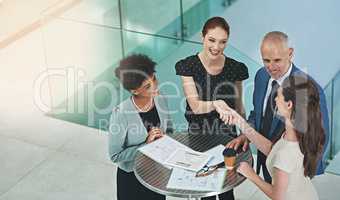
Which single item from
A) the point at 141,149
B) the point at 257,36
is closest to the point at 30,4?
the point at 257,36

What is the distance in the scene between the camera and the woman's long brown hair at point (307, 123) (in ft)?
13.2

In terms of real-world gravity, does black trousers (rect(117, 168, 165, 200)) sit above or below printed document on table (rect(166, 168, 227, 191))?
below

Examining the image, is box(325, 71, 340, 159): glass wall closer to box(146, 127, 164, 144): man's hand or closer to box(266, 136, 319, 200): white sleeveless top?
box(146, 127, 164, 144): man's hand

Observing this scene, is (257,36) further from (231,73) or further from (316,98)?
(316,98)

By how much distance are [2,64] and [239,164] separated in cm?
391

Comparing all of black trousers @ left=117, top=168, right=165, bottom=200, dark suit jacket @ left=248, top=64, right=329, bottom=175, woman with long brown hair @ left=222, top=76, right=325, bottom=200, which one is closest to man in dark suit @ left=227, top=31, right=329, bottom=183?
dark suit jacket @ left=248, top=64, right=329, bottom=175

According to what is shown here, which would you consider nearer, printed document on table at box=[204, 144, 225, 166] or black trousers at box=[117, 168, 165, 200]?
printed document on table at box=[204, 144, 225, 166]

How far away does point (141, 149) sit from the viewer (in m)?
4.77

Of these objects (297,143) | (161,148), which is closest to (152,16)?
(161,148)

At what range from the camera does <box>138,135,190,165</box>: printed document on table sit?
15.5 feet

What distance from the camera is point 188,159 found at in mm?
4648

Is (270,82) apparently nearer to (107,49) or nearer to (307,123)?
(307,123)

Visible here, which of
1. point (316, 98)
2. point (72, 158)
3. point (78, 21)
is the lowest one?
point (72, 158)

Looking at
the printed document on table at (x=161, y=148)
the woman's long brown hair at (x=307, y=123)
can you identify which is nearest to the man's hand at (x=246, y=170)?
the woman's long brown hair at (x=307, y=123)
